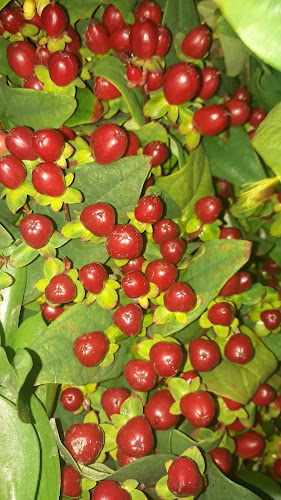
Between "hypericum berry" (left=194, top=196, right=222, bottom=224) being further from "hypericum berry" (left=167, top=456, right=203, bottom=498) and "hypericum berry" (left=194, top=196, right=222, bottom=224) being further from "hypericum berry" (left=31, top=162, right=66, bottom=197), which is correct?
"hypericum berry" (left=167, top=456, right=203, bottom=498)

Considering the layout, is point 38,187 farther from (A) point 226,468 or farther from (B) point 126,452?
(A) point 226,468

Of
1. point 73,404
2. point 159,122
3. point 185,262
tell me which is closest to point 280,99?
point 159,122

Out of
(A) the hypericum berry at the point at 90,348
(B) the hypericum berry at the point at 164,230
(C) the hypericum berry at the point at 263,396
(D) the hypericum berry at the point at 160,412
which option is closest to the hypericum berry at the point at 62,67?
(B) the hypericum berry at the point at 164,230

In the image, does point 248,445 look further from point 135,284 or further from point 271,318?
point 135,284

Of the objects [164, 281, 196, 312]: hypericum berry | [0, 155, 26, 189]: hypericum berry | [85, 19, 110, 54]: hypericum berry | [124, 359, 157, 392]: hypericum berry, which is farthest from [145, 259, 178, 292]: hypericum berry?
[85, 19, 110, 54]: hypericum berry

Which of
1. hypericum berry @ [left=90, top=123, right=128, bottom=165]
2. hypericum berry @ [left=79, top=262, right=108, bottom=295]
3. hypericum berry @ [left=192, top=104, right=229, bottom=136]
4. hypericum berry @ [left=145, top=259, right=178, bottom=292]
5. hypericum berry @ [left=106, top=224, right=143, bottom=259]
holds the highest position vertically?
hypericum berry @ [left=90, top=123, right=128, bottom=165]

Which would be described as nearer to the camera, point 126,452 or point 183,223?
point 126,452
